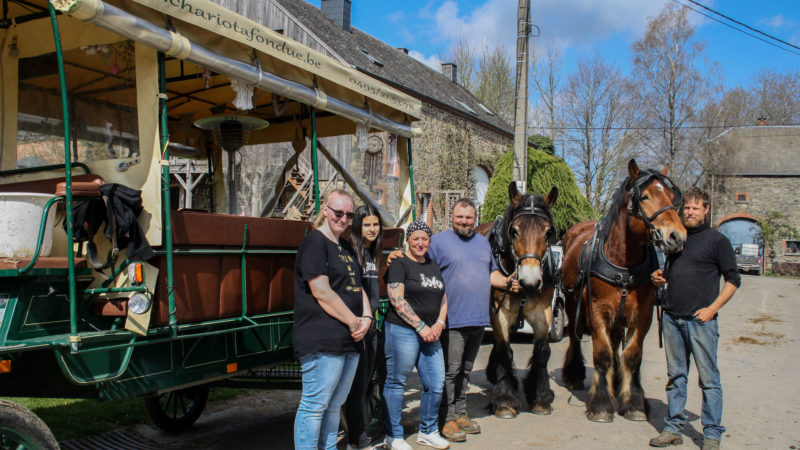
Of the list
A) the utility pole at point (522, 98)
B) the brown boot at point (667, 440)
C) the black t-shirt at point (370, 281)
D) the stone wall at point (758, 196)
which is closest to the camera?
the black t-shirt at point (370, 281)

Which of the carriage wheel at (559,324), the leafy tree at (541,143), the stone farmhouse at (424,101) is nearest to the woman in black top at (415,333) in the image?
the stone farmhouse at (424,101)

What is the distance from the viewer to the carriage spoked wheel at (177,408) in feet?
16.9

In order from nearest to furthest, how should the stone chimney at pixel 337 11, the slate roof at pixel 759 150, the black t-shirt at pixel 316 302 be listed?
the black t-shirt at pixel 316 302
the stone chimney at pixel 337 11
the slate roof at pixel 759 150

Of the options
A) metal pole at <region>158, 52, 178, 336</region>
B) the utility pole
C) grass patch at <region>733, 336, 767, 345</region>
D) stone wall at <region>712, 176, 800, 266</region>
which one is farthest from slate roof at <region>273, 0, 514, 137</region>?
stone wall at <region>712, 176, 800, 266</region>

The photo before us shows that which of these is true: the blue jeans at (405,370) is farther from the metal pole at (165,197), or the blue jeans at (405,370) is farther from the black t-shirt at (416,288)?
the metal pole at (165,197)

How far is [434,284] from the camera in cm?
454

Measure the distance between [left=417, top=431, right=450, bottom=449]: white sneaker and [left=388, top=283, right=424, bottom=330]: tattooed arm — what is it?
91 cm

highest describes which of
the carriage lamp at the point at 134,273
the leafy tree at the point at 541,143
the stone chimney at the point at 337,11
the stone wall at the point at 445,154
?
the stone chimney at the point at 337,11

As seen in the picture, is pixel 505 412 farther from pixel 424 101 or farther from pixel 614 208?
pixel 424 101

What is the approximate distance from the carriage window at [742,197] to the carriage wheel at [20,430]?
46.6m

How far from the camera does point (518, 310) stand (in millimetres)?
5422

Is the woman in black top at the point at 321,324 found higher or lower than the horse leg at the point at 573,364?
higher

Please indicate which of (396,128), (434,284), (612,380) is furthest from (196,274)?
(612,380)

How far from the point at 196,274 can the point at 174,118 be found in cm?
322
